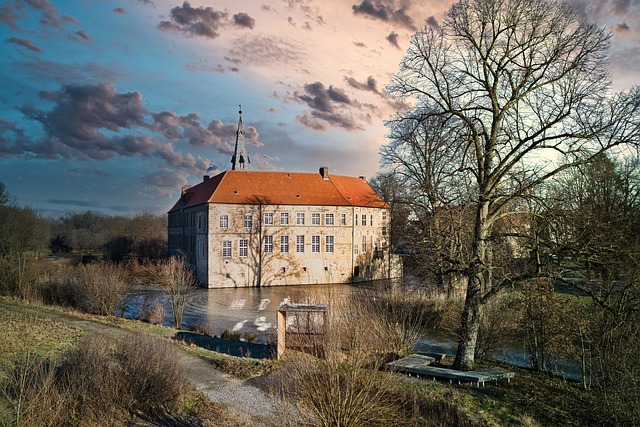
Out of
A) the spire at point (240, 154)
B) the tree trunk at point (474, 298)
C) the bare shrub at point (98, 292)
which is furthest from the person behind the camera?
the spire at point (240, 154)

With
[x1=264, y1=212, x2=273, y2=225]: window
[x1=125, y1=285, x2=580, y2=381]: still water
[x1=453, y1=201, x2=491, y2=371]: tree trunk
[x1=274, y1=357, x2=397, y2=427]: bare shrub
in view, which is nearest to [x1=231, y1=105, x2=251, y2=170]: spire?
[x1=264, y1=212, x2=273, y2=225]: window

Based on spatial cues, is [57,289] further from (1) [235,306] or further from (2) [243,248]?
(2) [243,248]

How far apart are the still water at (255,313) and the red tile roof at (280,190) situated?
8.37 m

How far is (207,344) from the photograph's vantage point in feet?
52.1

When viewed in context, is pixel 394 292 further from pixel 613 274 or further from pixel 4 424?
pixel 4 424

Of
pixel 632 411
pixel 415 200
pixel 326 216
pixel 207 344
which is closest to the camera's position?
pixel 632 411

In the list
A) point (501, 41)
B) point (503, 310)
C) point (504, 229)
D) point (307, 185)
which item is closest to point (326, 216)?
point (307, 185)

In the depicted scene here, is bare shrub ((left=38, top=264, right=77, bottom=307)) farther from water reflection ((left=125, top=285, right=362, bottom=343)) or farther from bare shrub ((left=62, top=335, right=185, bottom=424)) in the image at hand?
bare shrub ((left=62, top=335, right=185, bottom=424))

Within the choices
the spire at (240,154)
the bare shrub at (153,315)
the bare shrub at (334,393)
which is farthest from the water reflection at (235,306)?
the spire at (240,154)

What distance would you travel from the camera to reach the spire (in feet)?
173

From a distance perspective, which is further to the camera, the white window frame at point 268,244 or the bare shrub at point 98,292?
the white window frame at point 268,244

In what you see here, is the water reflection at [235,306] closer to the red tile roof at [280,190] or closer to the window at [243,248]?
the window at [243,248]

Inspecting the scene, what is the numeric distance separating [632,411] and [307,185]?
3850 cm

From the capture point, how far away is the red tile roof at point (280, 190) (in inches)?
1635
